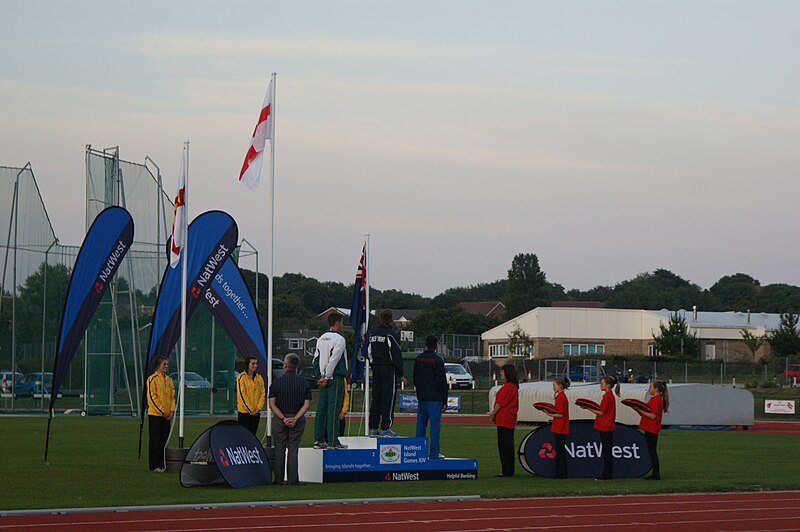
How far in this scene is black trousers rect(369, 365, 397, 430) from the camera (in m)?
18.2

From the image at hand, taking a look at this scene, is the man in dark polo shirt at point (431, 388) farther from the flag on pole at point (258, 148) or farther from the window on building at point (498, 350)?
the window on building at point (498, 350)

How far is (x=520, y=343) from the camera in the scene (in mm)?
90625

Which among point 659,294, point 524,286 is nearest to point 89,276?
point 524,286

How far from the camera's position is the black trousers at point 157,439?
19.7m

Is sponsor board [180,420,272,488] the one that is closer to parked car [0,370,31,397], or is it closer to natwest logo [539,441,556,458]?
natwest logo [539,441,556,458]

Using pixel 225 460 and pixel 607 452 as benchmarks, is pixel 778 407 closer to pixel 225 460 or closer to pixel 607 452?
pixel 607 452

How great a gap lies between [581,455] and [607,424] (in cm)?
88

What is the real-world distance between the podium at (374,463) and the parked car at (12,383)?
79.6 feet

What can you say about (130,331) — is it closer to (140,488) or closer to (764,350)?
(140,488)

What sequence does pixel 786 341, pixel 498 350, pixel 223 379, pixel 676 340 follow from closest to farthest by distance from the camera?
pixel 223 379 < pixel 786 341 < pixel 676 340 < pixel 498 350

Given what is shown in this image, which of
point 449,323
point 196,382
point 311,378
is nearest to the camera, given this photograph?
point 196,382

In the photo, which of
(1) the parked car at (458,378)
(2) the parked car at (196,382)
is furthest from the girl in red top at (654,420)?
(1) the parked car at (458,378)

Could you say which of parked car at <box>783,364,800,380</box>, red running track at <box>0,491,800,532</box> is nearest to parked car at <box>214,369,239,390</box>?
red running track at <box>0,491,800,532</box>

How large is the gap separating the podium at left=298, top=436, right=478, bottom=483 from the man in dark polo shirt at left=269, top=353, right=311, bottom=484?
654 millimetres
